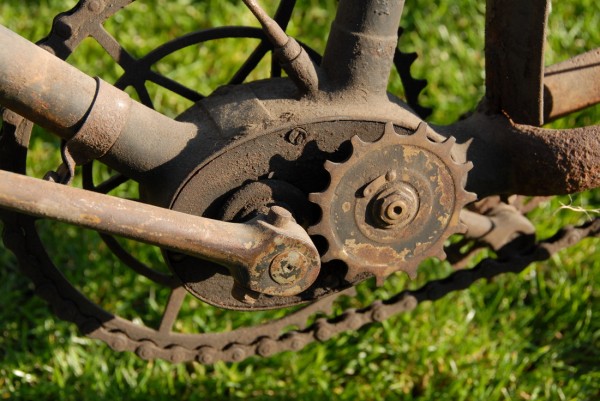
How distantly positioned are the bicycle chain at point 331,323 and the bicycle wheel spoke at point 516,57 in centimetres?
52

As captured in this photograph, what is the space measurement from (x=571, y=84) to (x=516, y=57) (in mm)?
321

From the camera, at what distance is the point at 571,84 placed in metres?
2.50

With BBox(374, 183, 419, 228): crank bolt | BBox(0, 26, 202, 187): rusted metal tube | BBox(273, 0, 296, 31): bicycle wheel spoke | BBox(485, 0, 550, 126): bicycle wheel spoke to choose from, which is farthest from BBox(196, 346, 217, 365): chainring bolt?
BBox(485, 0, 550, 126): bicycle wheel spoke

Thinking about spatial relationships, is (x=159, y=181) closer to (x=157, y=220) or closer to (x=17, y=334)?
(x=157, y=220)

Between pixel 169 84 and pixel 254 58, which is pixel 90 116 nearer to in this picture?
pixel 169 84

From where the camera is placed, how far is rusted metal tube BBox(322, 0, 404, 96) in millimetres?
2098

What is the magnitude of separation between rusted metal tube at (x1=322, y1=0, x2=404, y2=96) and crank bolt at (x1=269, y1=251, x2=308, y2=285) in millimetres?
426

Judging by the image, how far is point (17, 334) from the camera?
10.2 ft

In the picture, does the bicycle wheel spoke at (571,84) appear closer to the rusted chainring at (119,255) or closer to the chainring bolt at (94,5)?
the rusted chainring at (119,255)

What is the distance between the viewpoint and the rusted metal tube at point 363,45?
6.88ft

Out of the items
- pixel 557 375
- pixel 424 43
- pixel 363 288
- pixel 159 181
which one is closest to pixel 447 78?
pixel 424 43

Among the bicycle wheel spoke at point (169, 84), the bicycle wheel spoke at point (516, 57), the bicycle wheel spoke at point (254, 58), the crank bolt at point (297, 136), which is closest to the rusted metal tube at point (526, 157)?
the bicycle wheel spoke at point (516, 57)

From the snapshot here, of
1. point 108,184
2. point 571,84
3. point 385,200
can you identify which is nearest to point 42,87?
point 108,184

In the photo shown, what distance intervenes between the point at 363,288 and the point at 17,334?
126 cm
